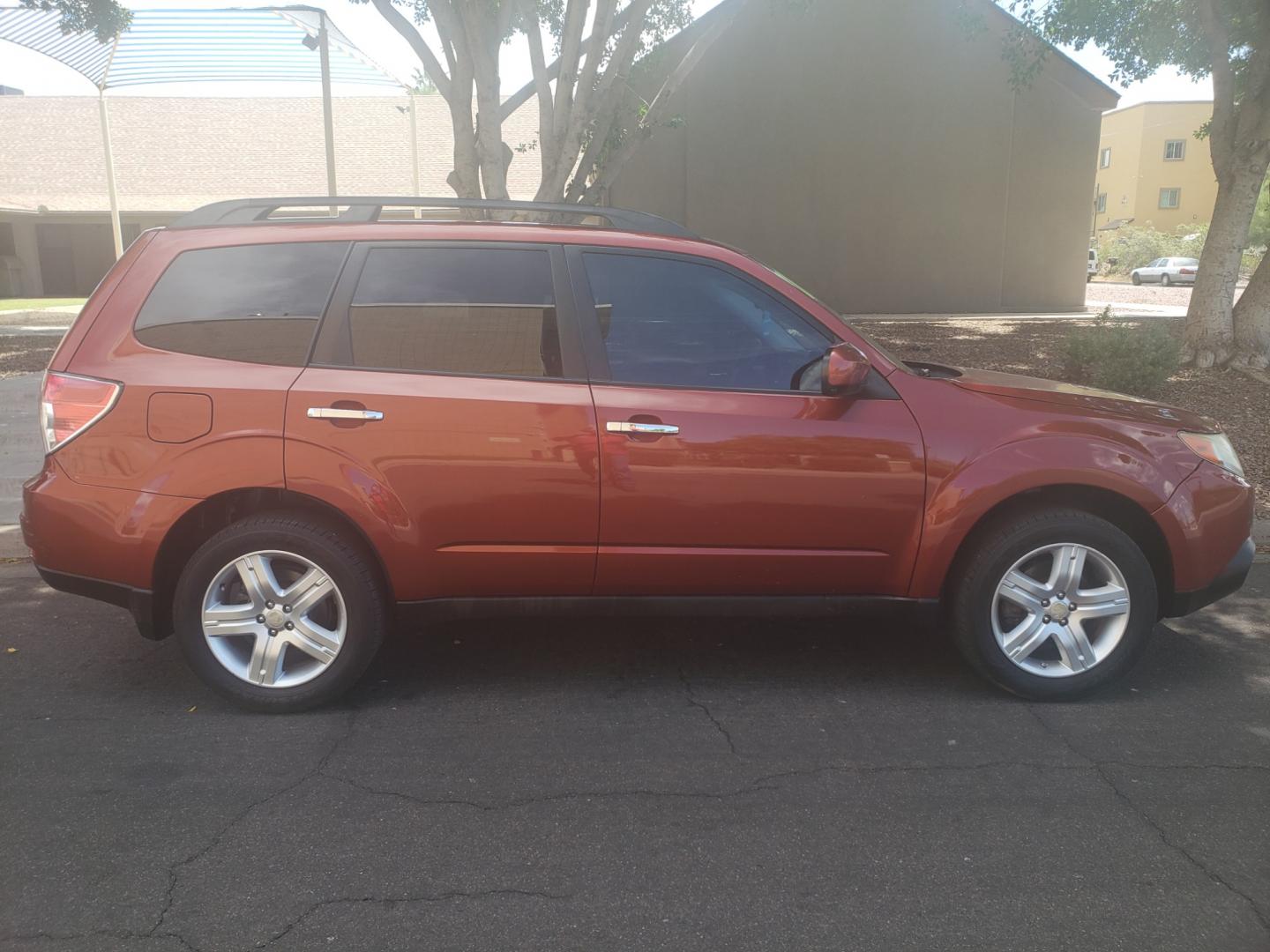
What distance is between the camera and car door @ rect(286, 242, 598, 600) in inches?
152

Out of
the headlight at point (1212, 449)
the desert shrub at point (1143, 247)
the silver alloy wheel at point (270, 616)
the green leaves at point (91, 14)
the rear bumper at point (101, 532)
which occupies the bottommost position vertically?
the silver alloy wheel at point (270, 616)

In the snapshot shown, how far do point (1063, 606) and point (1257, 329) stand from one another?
9216mm

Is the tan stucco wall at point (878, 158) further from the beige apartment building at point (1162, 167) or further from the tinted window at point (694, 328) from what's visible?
the beige apartment building at point (1162, 167)

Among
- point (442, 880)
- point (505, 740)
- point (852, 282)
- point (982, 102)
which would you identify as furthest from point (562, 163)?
point (982, 102)

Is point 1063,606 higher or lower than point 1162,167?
lower

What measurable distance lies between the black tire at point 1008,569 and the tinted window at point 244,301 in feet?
9.12

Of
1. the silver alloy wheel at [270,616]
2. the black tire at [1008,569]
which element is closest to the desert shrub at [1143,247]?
the black tire at [1008,569]

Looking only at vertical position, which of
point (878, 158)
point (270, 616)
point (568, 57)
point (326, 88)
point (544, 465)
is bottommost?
point (270, 616)

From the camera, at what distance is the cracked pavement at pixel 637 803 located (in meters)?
2.71

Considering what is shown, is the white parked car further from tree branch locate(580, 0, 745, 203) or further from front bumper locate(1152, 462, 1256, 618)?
front bumper locate(1152, 462, 1256, 618)

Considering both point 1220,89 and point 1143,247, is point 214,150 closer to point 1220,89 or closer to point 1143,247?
point 1220,89

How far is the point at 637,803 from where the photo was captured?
10.9ft

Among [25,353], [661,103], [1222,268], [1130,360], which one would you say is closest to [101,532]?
[661,103]

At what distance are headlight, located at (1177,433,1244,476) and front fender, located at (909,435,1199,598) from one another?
161mm
